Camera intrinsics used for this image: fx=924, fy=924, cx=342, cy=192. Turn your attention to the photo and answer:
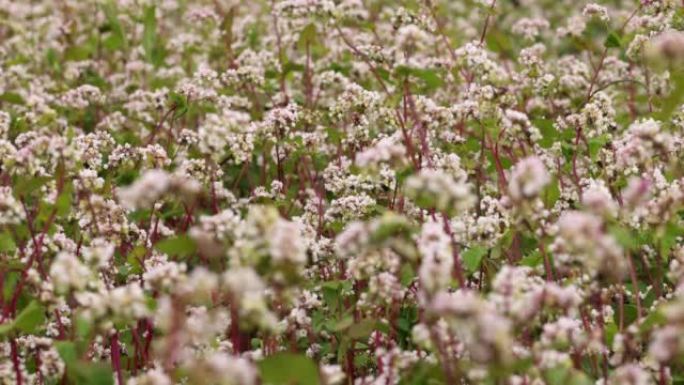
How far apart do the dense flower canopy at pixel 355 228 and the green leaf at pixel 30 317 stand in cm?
2

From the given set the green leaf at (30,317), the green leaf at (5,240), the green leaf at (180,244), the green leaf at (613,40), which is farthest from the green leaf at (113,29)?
the green leaf at (180,244)

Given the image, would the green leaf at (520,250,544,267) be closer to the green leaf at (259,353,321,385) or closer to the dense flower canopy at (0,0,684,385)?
the dense flower canopy at (0,0,684,385)

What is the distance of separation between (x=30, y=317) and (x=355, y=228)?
70.0 inches

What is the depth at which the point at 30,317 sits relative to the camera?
4375 mm

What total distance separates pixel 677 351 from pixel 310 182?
4.33 metres

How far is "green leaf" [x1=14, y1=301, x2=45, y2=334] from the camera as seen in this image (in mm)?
4316

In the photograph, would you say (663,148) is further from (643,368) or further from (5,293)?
(5,293)

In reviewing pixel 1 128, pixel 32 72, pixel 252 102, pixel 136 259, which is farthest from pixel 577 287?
pixel 32 72

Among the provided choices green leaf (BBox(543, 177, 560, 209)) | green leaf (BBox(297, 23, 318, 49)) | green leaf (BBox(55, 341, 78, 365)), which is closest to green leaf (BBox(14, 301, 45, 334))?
green leaf (BBox(55, 341, 78, 365))

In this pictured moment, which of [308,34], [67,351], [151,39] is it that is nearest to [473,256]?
[67,351]

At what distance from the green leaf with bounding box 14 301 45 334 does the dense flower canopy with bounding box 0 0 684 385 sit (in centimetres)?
2

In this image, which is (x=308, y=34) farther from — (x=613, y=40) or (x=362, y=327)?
(x=362, y=327)

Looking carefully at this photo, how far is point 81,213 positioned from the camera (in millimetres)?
5426

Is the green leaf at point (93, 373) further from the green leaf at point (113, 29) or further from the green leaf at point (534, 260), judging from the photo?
the green leaf at point (113, 29)
